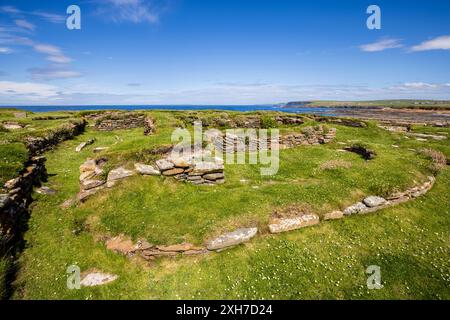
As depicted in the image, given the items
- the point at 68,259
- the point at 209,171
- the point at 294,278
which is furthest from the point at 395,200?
the point at 68,259

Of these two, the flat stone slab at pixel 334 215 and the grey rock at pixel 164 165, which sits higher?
the grey rock at pixel 164 165

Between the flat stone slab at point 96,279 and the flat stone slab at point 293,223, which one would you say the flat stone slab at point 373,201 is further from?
the flat stone slab at point 96,279

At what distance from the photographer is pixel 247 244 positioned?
30.5 ft

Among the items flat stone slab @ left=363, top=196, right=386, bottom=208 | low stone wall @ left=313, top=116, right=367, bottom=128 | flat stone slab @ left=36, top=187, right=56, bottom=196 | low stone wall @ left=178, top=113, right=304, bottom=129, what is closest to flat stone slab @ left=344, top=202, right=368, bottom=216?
flat stone slab @ left=363, top=196, right=386, bottom=208

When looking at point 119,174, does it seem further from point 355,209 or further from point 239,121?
point 239,121

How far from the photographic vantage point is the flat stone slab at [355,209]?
11180 millimetres

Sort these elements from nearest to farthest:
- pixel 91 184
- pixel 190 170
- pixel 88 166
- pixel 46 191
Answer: pixel 91 184 < pixel 88 166 < pixel 190 170 < pixel 46 191

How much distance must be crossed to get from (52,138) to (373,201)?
26938mm

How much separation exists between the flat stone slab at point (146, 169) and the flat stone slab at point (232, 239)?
5.35m

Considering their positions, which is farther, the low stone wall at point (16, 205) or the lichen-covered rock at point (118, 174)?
the lichen-covered rock at point (118, 174)

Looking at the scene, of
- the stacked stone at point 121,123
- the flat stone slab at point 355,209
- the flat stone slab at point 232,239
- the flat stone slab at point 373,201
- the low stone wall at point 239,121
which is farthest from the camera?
the stacked stone at point 121,123

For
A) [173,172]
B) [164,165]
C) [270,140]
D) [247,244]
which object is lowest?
[247,244]

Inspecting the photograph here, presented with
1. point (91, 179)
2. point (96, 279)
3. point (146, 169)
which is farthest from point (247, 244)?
point (91, 179)

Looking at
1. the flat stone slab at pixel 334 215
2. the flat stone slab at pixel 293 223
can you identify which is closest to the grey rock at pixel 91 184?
the flat stone slab at pixel 293 223
